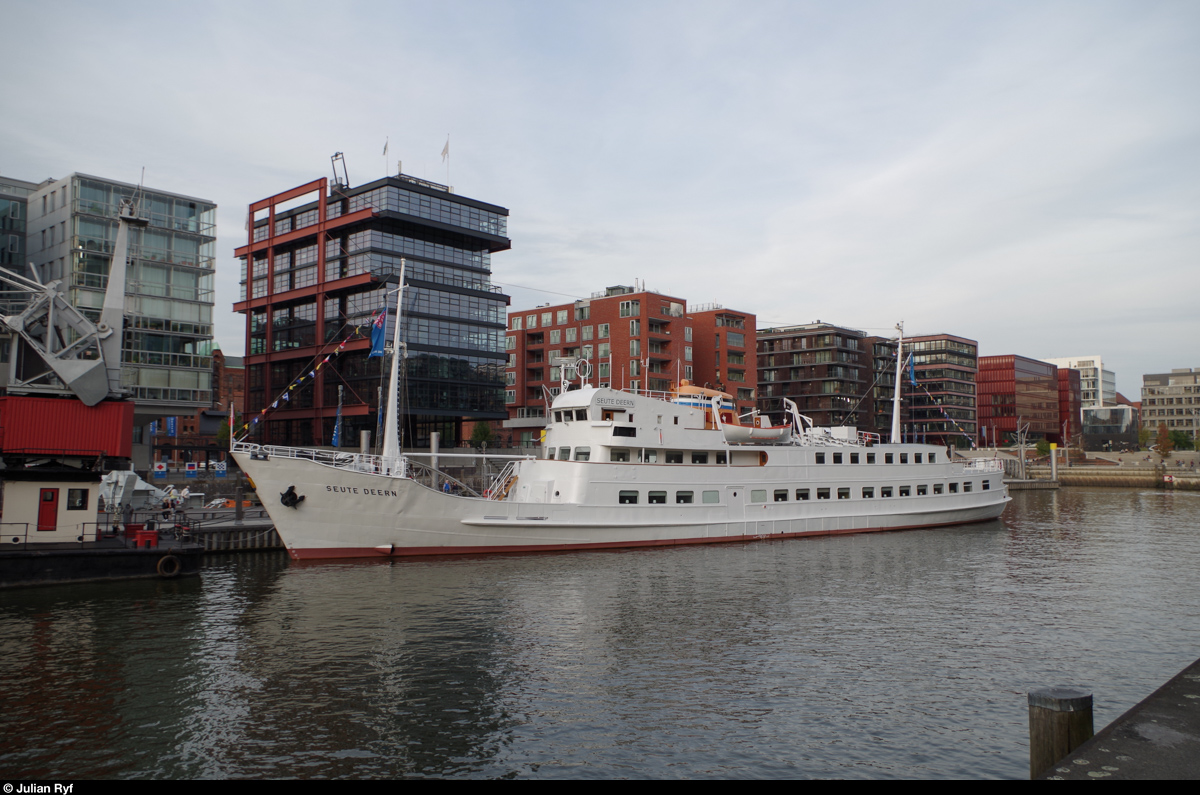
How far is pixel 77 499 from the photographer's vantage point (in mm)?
27797

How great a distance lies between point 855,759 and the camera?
1258 centimetres

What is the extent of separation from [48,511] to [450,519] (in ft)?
49.2

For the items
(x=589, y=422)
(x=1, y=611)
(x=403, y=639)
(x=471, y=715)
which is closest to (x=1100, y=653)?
(x=471, y=715)

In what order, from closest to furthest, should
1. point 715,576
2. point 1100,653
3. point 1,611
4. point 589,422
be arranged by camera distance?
1. point 1100,653
2. point 1,611
3. point 715,576
4. point 589,422

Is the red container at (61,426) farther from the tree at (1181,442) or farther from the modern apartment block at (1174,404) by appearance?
the modern apartment block at (1174,404)

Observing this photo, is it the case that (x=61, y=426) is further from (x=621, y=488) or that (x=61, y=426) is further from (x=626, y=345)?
(x=626, y=345)

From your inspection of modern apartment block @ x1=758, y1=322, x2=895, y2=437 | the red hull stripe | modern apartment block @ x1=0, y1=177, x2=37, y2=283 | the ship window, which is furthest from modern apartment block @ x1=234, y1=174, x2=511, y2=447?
modern apartment block @ x1=758, y1=322, x2=895, y2=437

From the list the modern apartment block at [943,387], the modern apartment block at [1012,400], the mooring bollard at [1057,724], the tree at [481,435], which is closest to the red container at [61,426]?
the mooring bollard at [1057,724]

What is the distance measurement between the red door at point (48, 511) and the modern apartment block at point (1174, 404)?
201m

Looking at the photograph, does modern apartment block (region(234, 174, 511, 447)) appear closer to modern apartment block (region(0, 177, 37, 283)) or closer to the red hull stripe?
modern apartment block (region(0, 177, 37, 283))

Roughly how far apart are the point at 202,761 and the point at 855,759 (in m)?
11.2

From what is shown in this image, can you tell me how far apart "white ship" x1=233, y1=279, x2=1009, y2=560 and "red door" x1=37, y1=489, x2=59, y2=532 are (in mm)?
6236

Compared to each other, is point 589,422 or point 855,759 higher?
point 589,422

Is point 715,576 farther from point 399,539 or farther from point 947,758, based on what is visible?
point 947,758
